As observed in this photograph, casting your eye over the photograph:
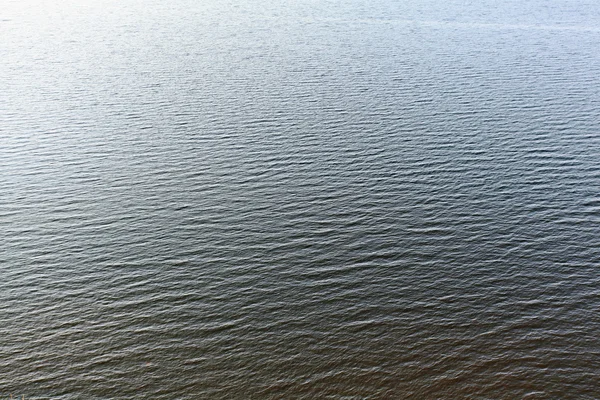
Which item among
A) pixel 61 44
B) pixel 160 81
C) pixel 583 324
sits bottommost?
pixel 583 324

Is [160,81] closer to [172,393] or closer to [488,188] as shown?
[488,188]

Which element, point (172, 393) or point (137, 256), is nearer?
point (172, 393)

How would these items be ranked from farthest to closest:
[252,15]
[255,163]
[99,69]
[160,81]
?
1. [252,15]
2. [99,69]
3. [160,81]
4. [255,163]

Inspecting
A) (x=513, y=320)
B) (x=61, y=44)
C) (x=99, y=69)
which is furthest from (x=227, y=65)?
(x=513, y=320)

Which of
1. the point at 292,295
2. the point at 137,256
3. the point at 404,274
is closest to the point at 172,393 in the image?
the point at 292,295

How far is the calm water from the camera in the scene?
26.0 m

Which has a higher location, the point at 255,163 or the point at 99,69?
the point at 99,69

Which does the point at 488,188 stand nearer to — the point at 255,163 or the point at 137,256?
the point at 255,163

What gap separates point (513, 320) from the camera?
28766 mm

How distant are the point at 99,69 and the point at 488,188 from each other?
4528 centimetres

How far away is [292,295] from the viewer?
30531 millimetres

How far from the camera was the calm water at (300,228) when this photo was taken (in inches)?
1025

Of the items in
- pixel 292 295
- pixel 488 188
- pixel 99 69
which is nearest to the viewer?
pixel 292 295

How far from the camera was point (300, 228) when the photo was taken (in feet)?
119
